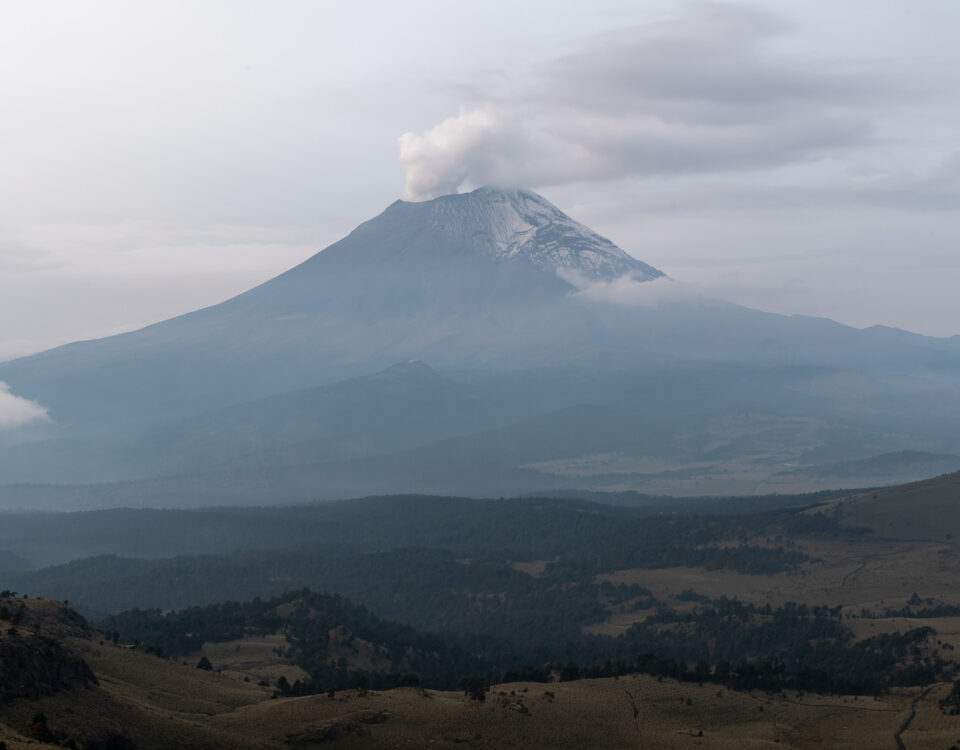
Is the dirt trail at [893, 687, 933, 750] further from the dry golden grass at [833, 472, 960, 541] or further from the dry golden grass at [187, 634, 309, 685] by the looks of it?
the dry golden grass at [833, 472, 960, 541]

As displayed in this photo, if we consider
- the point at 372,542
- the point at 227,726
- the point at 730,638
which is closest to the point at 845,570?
the point at 730,638

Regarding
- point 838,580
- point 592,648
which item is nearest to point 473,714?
point 592,648

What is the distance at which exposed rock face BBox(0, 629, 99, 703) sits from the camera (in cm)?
4322

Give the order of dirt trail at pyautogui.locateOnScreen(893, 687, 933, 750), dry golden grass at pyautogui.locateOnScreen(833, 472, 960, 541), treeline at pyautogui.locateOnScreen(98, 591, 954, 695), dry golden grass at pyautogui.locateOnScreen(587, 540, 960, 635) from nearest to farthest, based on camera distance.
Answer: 1. dirt trail at pyautogui.locateOnScreen(893, 687, 933, 750)
2. treeline at pyautogui.locateOnScreen(98, 591, 954, 695)
3. dry golden grass at pyautogui.locateOnScreen(587, 540, 960, 635)
4. dry golden grass at pyautogui.locateOnScreen(833, 472, 960, 541)

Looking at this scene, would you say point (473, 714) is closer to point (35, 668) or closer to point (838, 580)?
point (35, 668)

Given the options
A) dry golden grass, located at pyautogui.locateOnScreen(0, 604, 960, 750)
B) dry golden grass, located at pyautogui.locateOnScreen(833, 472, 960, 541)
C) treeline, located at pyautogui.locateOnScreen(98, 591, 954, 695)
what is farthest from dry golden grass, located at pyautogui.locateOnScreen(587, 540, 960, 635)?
dry golden grass, located at pyautogui.locateOnScreen(0, 604, 960, 750)

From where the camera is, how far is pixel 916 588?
396ft

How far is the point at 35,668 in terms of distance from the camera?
45.1 meters

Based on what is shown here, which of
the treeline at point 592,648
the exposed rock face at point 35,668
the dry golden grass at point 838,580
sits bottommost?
the dry golden grass at point 838,580

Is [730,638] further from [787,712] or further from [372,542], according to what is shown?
[372,542]

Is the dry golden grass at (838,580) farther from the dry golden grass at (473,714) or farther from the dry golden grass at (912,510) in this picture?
the dry golden grass at (473,714)

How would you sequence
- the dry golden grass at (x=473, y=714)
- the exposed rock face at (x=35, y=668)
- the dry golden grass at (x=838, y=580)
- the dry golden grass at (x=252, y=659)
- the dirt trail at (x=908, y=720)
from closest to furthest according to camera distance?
the exposed rock face at (x=35, y=668) → the dry golden grass at (x=473, y=714) → the dirt trail at (x=908, y=720) → the dry golden grass at (x=252, y=659) → the dry golden grass at (x=838, y=580)

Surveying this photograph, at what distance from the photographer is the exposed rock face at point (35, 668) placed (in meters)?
43.2

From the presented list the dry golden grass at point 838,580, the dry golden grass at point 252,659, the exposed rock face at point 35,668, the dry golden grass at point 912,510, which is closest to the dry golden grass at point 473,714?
the exposed rock face at point 35,668
